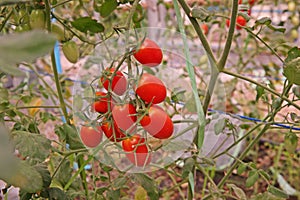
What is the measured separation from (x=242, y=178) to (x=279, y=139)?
0.38m

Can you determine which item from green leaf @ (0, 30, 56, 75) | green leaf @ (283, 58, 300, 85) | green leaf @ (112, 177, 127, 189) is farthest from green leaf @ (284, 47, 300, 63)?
green leaf @ (0, 30, 56, 75)

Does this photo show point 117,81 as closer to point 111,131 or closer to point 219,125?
point 111,131

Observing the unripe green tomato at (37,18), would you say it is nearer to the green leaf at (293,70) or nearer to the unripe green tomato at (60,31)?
the unripe green tomato at (60,31)

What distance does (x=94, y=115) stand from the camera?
537mm

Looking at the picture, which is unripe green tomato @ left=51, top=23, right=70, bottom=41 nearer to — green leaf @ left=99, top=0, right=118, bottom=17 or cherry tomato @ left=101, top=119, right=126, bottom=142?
green leaf @ left=99, top=0, right=118, bottom=17

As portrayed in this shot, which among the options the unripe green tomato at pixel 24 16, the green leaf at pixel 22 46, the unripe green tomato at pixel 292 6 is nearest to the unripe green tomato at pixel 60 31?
the unripe green tomato at pixel 24 16

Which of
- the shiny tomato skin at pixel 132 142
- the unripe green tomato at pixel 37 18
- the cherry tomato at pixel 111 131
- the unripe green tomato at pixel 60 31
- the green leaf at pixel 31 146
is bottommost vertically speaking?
the green leaf at pixel 31 146

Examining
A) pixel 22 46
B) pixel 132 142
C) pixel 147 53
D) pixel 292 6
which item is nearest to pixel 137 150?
pixel 132 142

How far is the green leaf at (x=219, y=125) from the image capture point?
660mm

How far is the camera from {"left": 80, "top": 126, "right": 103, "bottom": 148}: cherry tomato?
0.54 meters

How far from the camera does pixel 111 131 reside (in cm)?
51

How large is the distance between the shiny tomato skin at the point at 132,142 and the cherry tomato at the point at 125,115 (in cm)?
4

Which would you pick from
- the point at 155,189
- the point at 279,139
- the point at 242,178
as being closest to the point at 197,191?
the point at 242,178

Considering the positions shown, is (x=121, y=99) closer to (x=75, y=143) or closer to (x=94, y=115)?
(x=94, y=115)
